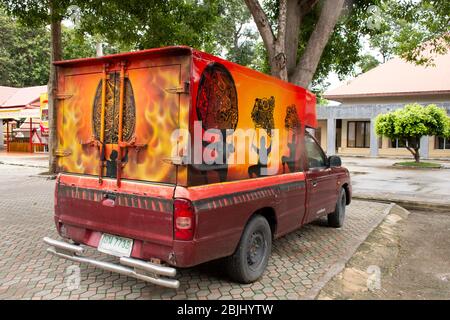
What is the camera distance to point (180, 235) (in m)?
3.43

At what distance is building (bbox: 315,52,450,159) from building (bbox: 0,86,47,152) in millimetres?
20687

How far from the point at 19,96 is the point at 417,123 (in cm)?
2686

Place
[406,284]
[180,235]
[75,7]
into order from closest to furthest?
[180,235] → [406,284] → [75,7]

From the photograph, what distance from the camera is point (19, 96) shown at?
29.6m

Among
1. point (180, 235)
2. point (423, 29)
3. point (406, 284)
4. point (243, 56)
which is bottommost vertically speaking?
point (406, 284)

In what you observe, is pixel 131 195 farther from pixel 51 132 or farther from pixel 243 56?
pixel 243 56

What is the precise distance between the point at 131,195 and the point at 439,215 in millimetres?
7494

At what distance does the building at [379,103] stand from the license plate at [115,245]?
26.2 m

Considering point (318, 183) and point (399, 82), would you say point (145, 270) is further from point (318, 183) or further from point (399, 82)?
point (399, 82)

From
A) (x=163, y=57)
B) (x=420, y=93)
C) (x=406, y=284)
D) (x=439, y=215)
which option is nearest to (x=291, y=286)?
(x=406, y=284)

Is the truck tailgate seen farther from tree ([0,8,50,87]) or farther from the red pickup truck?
tree ([0,8,50,87])

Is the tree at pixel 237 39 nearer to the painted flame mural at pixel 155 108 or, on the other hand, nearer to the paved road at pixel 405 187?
the paved road at pixel 405 187

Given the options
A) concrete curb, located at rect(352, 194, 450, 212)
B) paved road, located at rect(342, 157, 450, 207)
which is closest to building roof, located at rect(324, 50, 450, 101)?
paved road, located at rect(342, 157, 450, 207)
